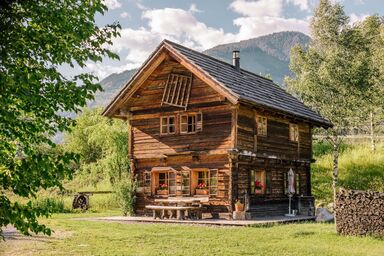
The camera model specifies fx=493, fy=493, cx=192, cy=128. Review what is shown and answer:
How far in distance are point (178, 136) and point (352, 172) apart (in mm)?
16290

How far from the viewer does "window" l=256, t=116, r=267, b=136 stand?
2423 cm

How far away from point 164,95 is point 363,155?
18970 millimetres

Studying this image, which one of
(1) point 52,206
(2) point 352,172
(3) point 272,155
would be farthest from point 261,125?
(1) point 52,206

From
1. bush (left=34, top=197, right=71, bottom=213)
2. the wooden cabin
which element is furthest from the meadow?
the wooden cabin

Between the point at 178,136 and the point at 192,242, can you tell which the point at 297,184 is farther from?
the point at 192,242

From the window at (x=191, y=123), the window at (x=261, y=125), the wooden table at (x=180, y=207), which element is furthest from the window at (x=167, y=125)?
the window at (x=261, y=125)

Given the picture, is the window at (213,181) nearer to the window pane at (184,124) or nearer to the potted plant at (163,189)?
the window pane at (184,124)

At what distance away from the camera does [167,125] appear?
24812 millimetres

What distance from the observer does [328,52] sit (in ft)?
109

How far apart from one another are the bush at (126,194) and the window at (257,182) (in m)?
6.08

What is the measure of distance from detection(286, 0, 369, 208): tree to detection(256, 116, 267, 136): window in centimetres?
909

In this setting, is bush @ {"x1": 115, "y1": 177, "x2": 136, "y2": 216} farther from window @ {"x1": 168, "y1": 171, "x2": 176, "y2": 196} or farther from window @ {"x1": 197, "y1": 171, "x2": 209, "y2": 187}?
window @ {"x1": 197, "y1": 171, "x2": 209, "y2": 187}

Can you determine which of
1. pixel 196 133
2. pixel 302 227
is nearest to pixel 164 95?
pixel 196 133

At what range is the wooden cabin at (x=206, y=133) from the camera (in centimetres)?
2261
